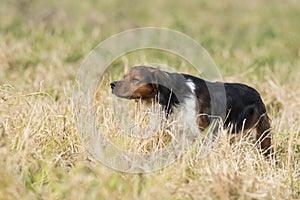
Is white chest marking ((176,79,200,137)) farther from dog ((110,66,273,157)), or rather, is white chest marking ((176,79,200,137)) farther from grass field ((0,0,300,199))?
grass field ((0,0,300,199))

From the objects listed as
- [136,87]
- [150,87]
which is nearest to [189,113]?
[150,87]

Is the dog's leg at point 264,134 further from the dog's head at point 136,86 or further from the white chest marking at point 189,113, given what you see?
the dog's head at point 136,86

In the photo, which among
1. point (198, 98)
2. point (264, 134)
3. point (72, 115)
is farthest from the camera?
point (264, 134)

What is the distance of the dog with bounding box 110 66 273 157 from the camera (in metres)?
5.31

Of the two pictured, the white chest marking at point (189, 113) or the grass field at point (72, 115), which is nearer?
the grass field at point (72, 115)

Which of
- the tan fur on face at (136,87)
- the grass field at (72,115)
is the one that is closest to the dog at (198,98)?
the tan fur on face at (136,87)

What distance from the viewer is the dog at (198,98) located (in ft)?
17.4

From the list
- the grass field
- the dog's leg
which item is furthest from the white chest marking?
the dog's leg

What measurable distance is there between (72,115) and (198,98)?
1122 mm

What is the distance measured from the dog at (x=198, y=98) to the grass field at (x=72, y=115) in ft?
0.84

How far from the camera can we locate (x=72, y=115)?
497 cm

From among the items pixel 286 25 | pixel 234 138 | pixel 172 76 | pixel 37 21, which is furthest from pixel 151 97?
pixel 286 25

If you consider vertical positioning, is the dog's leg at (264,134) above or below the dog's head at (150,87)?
below

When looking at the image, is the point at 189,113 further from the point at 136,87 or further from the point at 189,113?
the point at 136,87
